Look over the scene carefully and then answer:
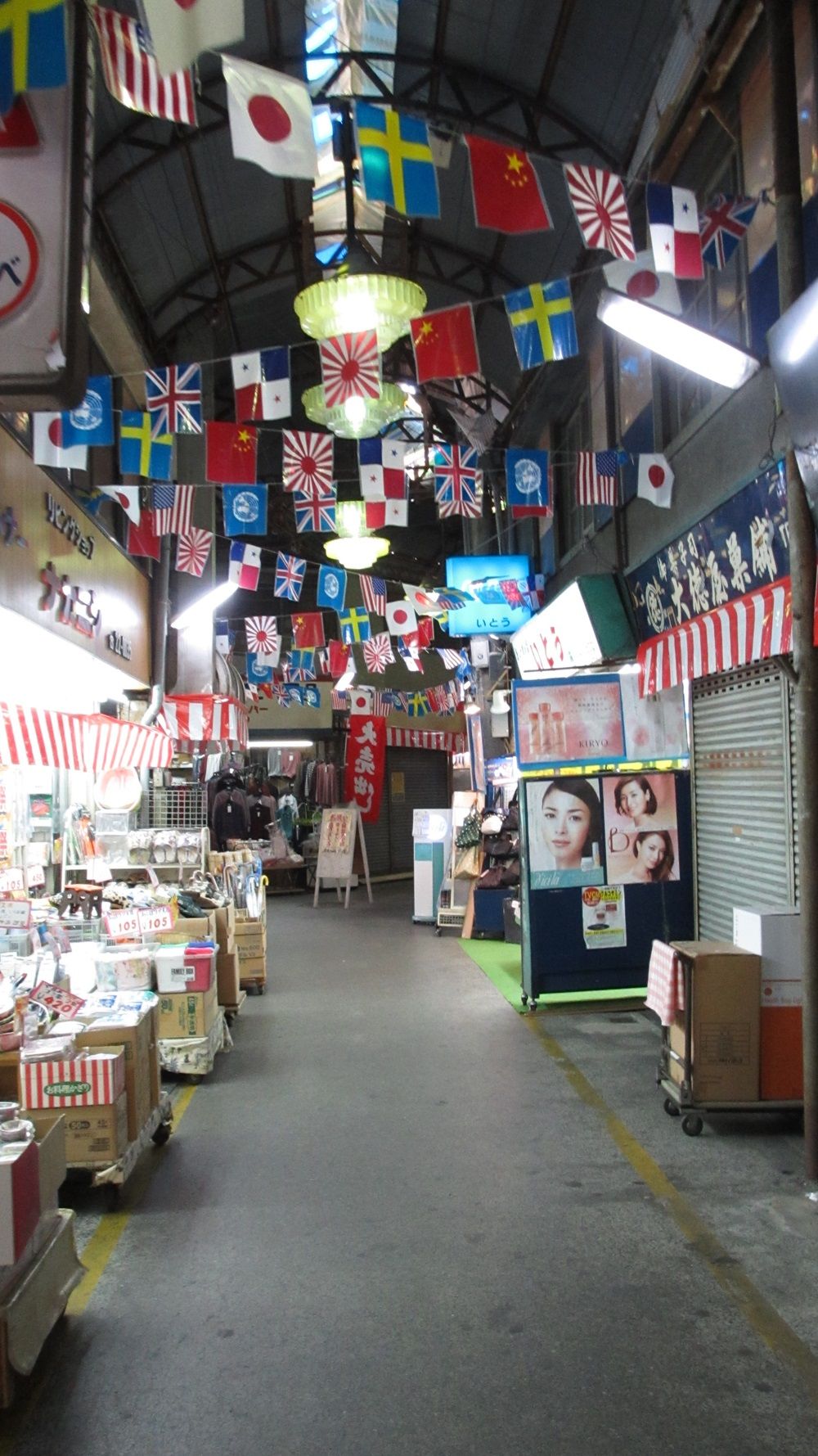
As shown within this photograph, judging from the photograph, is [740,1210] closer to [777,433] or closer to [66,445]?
[777,433]

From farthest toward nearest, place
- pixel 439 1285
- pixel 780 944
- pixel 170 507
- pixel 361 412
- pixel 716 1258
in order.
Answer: pixel 170 507, pixel 361 412, pixel 780 944, pixel 716 1258, pixel 439 1285

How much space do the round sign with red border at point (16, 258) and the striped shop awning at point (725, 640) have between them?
4084 millimetres

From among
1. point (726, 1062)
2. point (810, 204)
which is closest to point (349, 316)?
point (810, 204)

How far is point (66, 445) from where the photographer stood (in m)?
7.65

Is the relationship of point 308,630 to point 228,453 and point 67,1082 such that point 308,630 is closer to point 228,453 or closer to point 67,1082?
point 228,453

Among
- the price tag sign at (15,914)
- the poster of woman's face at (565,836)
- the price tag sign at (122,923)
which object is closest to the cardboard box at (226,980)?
the price tag sign at (122,923)

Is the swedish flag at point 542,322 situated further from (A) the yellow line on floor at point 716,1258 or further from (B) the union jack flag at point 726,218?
(A) the yellow line on floor at point 716,1258

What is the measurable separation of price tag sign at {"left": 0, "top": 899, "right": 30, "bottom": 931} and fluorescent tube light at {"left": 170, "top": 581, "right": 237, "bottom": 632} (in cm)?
758

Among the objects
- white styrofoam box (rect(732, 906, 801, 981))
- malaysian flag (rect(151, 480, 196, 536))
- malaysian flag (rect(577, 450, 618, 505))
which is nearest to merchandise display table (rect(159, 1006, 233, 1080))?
white styrofoam box (rect(732, 906, 801, 981))

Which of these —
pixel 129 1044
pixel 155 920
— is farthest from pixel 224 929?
pixel 129 1044

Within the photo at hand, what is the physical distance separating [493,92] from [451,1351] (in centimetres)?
1077

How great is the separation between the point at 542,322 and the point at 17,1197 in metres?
6.60

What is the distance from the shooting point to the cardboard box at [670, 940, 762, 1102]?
568 centimetres

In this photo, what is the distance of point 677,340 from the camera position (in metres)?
6.36
